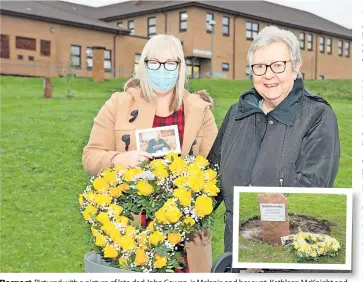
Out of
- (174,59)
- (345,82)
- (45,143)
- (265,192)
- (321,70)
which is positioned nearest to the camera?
(265,192)

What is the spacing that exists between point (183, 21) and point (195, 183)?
1.53 metres

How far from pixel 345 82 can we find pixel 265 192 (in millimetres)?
2294

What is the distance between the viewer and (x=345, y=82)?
11.1ft

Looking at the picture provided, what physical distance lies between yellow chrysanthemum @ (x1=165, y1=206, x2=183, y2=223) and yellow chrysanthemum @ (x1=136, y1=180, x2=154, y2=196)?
7 cm

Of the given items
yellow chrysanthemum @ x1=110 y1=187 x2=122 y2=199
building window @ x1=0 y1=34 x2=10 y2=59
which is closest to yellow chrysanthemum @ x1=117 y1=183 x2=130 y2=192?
yellow chrysanthemum @ x1=110 y1=187 x2=122 y2=199

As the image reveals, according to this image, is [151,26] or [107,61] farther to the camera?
[107,61]

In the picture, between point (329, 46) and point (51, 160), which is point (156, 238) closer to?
point (329, 46)

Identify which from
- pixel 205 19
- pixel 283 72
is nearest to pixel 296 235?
pixel 283 72

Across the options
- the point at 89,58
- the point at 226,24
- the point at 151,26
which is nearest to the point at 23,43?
the point at 89,58

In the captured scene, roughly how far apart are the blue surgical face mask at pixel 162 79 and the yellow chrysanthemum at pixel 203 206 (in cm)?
39

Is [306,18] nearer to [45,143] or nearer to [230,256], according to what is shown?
[230,256]

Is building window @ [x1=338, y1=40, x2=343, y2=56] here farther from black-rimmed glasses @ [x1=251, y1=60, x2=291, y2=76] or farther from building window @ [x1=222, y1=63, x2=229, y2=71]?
black-rimmed glasses @ [x1=251, y1=60, x2=291, y2=76]

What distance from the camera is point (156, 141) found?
1.49 metres

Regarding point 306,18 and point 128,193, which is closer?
point 128,193
